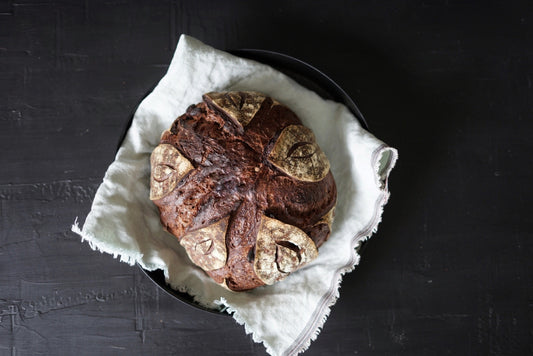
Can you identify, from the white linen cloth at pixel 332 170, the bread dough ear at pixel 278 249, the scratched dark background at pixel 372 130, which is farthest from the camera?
the scratched dark background at pixel 372 130

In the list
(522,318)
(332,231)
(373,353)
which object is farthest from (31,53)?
(522,318)

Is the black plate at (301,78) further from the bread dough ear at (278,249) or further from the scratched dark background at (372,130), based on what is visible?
the bread dough ear at (278,249)

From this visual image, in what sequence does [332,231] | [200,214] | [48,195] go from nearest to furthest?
1. [200,214]
2. [332,231]
3. [48,195]

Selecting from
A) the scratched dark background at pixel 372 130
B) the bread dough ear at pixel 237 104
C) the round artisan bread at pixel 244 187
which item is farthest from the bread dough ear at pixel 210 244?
the scratched dark background at pixel 372 130

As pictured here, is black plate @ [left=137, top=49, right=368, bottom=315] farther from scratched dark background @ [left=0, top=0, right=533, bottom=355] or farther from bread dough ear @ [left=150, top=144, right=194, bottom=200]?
bread dough ear @ [left=150, top=144, right=194, bottom=200]

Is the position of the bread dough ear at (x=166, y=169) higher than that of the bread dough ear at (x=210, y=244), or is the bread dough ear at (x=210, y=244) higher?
the bread dough ear at (x=166, y=169)

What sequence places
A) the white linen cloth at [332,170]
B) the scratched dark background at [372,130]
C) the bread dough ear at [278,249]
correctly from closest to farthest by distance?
1. the bread dough ear at [278,249]
2. the white linen cloth at [332,170]
3. the scratched dark background at [372,130]

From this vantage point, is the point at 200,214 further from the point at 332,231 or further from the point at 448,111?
the point at 448,111
